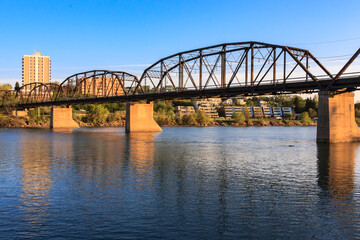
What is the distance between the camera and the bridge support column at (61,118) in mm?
145125

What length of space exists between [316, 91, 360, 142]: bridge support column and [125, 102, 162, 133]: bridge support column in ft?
181

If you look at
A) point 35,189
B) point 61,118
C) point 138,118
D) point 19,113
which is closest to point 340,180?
point 35,189

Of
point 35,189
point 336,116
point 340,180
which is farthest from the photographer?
point 336,116

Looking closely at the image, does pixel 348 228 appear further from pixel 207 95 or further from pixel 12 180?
pixel 207 95

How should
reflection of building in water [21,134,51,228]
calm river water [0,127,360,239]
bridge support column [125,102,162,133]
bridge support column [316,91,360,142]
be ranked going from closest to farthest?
calm river water [0,127,360,239]
reflection of building in water [21,134,51,228]
bridge support column [316,91,360,142]
bridge support column [125,102,162,133]

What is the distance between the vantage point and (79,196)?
22906mm

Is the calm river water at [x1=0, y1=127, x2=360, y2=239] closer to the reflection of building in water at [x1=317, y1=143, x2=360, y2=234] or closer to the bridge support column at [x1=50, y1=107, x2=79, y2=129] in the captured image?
the reflection of building in water at [x1=317, y1=143, x2=360, y2=234]

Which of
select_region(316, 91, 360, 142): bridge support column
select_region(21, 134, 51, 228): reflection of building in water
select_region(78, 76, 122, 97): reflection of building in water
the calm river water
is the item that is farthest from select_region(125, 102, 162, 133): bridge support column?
the calm river water

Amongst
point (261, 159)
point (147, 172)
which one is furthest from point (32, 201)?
point (261, 159)

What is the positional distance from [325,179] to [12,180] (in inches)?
899

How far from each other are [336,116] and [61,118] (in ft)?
362

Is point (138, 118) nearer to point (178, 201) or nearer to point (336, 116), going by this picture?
point (336, 116)

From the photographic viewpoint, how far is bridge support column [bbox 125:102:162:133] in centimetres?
10596

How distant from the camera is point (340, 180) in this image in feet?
95.1
